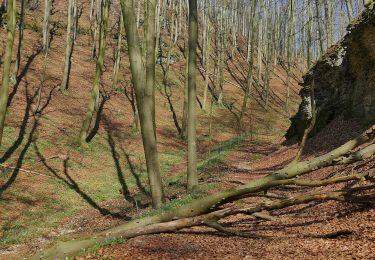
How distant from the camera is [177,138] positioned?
27297 millimetres

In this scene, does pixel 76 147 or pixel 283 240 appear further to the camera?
pixel 76 147

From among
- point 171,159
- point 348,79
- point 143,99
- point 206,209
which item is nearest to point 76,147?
point 171,159

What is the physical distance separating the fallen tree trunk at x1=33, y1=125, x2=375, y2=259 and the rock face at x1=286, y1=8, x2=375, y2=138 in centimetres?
689

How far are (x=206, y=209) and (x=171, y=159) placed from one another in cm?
1547

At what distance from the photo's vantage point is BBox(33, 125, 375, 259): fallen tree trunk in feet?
22.6

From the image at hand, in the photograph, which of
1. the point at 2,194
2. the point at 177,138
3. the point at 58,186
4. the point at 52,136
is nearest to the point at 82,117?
the point at 52,136

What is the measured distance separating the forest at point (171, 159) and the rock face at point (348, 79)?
81mm

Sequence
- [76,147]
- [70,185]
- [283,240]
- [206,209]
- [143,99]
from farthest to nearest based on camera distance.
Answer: [76,147], [70,185], [143,99], [206,209], [283,240]

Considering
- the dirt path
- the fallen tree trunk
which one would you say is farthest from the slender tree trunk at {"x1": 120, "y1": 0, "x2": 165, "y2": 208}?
the fallen tree trunk

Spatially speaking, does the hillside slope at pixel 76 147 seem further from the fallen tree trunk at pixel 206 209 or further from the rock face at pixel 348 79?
the rock face at pixel 348 79

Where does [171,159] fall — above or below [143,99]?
below

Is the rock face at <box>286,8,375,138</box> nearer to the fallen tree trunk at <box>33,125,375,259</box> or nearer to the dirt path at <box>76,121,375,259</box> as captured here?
the fallen tree trunk at <box>33,125,375,259</box>

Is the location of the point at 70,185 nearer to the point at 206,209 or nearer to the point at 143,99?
the point at 143,99

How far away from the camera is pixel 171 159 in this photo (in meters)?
22.7
